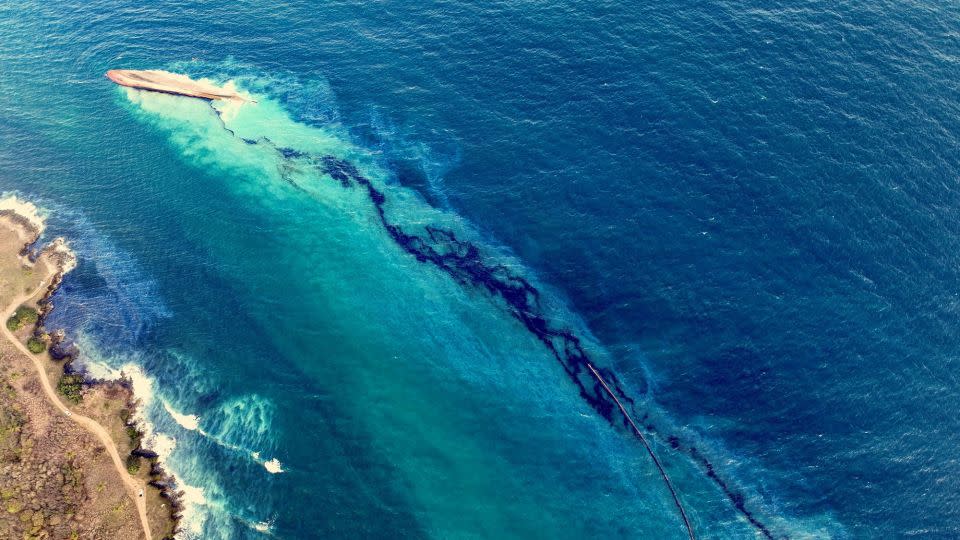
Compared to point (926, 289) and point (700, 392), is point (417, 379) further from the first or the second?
point (926, 289)

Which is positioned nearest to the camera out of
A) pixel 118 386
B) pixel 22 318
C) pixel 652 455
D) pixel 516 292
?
pixel 652 455

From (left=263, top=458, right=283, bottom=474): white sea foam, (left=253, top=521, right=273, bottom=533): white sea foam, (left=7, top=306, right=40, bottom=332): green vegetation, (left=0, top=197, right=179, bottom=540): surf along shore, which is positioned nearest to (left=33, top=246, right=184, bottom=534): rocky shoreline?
(left=0, top=197, right=179, bottom=540): surf along shore

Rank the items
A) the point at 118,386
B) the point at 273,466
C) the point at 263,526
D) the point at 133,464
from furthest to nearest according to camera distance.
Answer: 1. the point at 118,386
2. the point at 273,466
3. the point at 133,464
4. the point at 263,526

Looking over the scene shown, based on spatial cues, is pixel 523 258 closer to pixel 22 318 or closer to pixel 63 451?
pixel 63 451

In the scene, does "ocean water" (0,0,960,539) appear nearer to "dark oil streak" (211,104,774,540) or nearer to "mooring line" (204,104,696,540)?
"dark oil streak" (211,104,774,540)

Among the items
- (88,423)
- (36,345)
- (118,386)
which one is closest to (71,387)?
(118,386)

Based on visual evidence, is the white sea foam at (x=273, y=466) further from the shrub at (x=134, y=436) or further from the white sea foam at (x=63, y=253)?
the white sea foam at (x=63, y=253)
